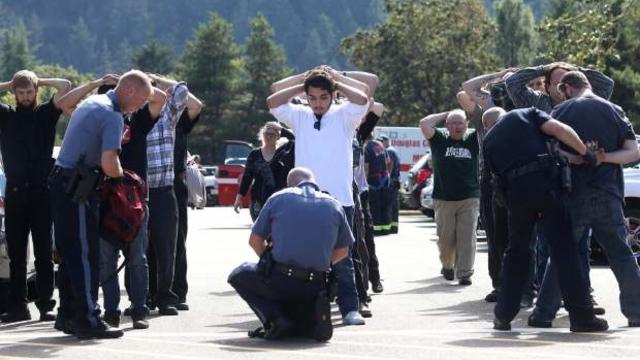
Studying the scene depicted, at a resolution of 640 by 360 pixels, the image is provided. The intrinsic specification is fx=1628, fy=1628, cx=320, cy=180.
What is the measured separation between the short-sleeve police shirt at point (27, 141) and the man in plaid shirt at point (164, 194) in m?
0.83

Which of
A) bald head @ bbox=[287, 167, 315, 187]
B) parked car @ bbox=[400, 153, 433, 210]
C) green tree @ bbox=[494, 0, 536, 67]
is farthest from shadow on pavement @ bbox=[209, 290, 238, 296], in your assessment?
green tree @ bbox=[494, 0, 536, 67]

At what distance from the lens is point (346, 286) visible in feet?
40.1

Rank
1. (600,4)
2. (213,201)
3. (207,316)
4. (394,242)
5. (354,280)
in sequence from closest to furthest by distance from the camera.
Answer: (354,280) < (207,316) < (394,242) < (600,4) < (213,201)

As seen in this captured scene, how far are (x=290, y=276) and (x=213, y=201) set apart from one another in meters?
41.9

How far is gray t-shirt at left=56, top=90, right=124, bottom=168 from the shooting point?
10992 millimetres

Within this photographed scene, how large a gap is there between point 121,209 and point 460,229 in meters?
5.85

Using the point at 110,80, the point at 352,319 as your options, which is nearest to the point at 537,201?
the point at 352,319

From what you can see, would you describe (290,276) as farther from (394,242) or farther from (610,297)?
(394,242)

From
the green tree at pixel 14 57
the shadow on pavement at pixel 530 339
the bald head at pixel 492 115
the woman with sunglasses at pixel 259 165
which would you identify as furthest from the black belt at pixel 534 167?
the green tree at pixel 14 57

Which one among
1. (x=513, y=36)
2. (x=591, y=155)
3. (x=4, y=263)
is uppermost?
(x=513, y=36)

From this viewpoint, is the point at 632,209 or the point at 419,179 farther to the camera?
the point at 419,179

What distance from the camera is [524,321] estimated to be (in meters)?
12.5

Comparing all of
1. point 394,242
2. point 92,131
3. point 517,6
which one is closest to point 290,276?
point 92,131

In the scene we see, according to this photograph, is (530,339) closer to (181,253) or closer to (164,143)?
(164,143)
